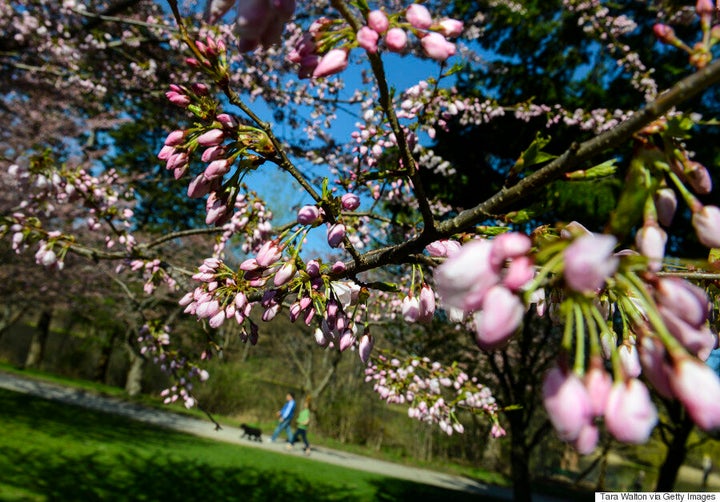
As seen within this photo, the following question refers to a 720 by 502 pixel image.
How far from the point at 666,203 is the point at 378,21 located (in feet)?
1.89

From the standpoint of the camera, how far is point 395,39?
0.81 metres

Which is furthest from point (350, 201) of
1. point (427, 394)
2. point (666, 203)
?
point (427, 394)

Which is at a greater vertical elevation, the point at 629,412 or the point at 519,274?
the point at 519,274

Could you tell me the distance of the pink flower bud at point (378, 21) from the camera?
767 millimetres

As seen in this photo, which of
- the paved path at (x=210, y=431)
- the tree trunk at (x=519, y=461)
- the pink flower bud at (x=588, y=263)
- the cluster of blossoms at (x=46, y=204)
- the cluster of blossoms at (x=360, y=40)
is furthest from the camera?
the paved path at (x=210, y=431)

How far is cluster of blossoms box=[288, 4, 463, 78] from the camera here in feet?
2.53

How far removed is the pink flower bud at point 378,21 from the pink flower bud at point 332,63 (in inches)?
2.7

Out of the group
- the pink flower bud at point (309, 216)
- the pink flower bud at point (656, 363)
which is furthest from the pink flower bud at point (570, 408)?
the pink flower bud at point (309, 216)

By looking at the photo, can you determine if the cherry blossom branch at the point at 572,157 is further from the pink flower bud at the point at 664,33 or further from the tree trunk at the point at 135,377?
the tree trunk at the point at 135,377

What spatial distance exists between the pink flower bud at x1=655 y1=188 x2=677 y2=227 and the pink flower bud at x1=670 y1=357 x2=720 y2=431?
0.27 metres

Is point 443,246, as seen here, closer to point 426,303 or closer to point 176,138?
point 426,303

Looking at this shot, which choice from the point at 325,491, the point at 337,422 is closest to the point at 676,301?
the point at 325,491

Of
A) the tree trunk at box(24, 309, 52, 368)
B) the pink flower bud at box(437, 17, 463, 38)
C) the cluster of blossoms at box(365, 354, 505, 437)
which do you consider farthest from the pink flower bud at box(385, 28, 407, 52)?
the tree trunk at box(24, 309, 52, 368)

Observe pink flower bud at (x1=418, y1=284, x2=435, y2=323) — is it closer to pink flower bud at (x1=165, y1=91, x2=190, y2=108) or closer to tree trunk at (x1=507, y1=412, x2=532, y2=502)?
pink flower bud at (x1=165, y1=91, x2=190, y2=108)
